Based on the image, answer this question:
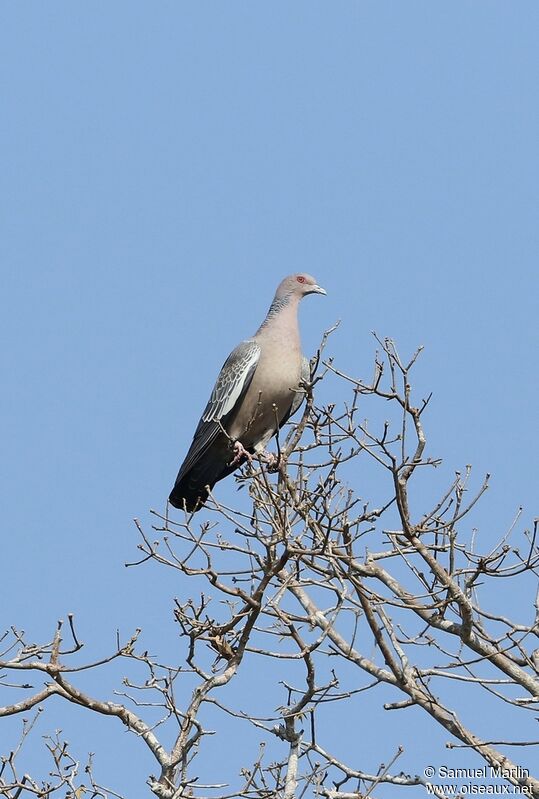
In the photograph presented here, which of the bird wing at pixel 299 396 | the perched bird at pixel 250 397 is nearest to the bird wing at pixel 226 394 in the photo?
the perched bird at pixel 250 397

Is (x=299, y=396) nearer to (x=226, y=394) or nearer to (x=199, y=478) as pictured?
(x=226, y=394)

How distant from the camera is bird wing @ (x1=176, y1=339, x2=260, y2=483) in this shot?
9.15 meters

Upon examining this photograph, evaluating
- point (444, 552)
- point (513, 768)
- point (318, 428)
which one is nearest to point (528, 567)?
point (444, 552)

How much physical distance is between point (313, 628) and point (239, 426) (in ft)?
10.2

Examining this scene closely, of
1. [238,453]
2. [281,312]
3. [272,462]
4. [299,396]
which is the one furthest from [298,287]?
[272,462]

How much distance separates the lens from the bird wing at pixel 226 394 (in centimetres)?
915

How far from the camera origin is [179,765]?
578 centimetres

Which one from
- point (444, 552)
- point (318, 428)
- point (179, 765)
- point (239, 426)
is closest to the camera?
point (179, 765)

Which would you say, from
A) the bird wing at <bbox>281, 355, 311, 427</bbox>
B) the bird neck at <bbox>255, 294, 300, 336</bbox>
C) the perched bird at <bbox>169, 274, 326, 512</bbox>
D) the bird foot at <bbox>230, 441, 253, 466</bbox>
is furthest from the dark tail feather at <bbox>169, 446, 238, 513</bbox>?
the bird neck at <bbox>255, 294, 300, 336</bbox>

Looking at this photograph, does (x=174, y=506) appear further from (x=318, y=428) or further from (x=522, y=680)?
(x=522, y=680)

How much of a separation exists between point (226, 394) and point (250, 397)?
0.20 meters

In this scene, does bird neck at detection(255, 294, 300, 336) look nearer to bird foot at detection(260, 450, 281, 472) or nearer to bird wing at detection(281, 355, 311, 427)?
bird wing at detection(281, 355, 311, 427)

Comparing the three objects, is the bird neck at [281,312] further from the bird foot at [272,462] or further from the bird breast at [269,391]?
the bird foot at [272,462]

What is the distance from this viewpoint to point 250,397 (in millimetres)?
9172
